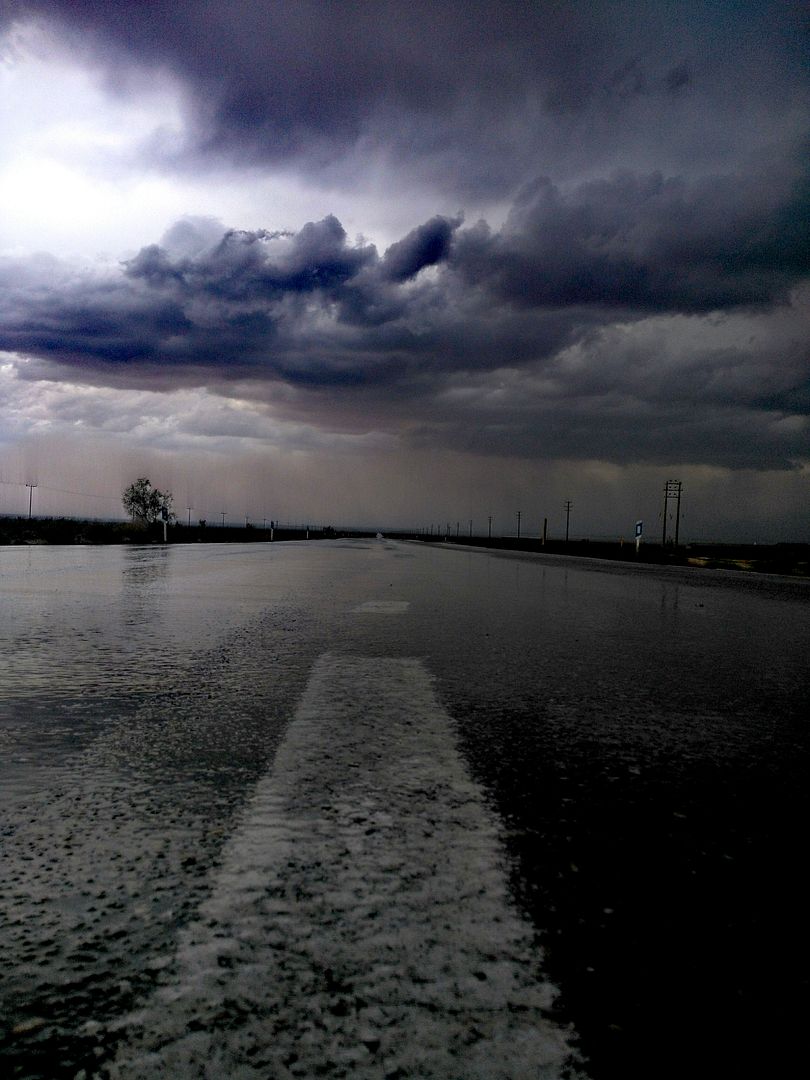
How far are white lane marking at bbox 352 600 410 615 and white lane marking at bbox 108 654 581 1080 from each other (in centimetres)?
505

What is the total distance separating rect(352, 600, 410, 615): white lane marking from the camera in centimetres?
732

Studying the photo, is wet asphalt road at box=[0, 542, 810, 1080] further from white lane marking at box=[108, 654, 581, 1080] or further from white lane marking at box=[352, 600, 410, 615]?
white lane marking at box=[352, 600, 410, 615]

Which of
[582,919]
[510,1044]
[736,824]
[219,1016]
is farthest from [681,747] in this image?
[219,1016]

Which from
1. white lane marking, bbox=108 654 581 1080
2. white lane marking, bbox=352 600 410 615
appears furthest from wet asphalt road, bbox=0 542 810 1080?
white lane marking, bbox=352 600 410 615

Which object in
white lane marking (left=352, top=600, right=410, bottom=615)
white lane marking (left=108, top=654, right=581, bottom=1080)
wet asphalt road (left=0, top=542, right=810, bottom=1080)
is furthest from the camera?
white lane marking (left=352, top=600, right=410, bottom=615)

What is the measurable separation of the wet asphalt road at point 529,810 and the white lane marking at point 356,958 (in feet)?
0.20

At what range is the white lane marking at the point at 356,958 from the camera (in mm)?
1087

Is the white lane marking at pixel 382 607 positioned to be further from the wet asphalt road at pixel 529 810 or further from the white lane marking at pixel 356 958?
the white lane marking at pixel 356 958

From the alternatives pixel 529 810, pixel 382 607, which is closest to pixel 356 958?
pixel 529 810

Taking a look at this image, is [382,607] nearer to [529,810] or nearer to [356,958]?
[529,810]

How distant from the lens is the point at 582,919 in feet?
4.87

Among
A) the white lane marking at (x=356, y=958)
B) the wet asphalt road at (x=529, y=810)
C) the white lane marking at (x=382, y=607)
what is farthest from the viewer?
the white lane marking at (x=382, y=607)

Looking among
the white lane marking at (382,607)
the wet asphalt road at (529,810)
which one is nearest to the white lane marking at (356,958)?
the wet asphalt road at (529,810)

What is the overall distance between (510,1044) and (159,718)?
2.38 meters
